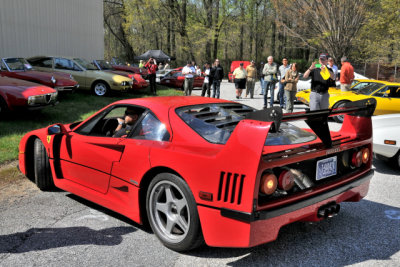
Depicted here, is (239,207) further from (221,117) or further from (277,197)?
(221,117)

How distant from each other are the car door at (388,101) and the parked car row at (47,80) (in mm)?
8495

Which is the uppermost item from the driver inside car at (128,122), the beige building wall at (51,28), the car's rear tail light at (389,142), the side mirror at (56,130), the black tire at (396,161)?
the beige building wall at (51,28)

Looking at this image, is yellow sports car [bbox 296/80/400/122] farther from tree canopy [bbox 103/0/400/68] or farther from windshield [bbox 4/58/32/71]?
tree canopy [bbox 103/0/400/68]

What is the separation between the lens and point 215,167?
2789mm

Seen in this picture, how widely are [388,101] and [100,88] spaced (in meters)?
10.2

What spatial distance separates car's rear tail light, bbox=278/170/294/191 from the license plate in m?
0.37

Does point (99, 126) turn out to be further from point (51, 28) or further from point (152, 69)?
point (51, 28)

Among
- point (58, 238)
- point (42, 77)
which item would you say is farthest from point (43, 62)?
point (58, 238)

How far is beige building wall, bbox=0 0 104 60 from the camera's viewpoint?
15195 mm

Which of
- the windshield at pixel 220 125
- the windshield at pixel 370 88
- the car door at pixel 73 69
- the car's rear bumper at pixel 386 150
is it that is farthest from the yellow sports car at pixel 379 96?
the car door at pixel 73 69

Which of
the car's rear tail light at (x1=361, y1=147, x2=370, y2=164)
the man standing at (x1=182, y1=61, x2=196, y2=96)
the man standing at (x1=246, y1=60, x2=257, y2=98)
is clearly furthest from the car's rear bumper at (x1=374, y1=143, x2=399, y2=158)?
the man standing at (x1=246, y1=60, x2=257, y2=98)

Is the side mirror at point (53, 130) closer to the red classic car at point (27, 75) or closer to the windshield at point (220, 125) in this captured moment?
the windshield at point (220, 125)

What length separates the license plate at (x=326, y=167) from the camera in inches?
126

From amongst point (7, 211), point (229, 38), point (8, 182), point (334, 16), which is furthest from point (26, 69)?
point (229, 38)
